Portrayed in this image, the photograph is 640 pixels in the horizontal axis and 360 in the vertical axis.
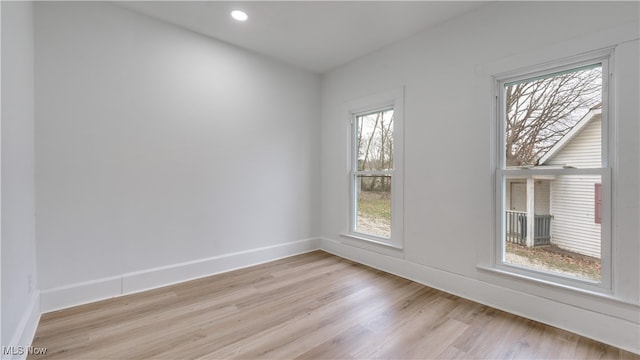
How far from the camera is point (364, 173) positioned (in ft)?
11.6

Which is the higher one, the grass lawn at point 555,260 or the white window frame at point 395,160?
the white window frame at point 395,160

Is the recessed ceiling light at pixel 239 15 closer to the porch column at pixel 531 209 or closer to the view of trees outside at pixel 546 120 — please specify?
the view of trees outside at pixel 546 120

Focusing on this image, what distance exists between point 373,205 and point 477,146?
143 cm

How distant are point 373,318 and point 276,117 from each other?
263 cm

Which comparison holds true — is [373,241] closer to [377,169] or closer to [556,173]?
[377,169]

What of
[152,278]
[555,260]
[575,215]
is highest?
[575,215]

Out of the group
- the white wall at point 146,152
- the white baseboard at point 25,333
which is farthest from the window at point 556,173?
the white baseboard at point 25,333

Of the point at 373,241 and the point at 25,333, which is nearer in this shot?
the point at 25,333

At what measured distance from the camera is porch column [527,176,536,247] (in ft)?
7.22

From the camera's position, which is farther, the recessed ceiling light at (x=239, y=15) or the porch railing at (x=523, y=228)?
the recessed ceiling light at (x=239, y=15)

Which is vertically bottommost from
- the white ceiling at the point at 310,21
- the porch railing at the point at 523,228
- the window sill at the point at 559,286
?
the window sill at the point at 559,286

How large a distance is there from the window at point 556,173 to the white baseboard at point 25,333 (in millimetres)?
3309

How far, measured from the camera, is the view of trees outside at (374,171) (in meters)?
3.27

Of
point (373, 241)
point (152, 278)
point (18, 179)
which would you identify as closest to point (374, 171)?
point (373, 241)
